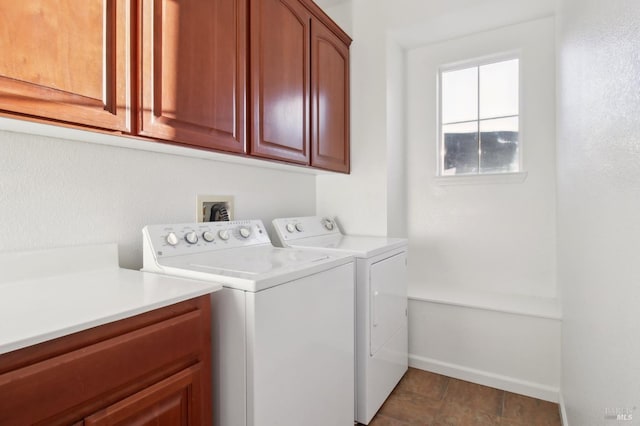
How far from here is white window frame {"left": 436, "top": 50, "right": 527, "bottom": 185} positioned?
7.61ft

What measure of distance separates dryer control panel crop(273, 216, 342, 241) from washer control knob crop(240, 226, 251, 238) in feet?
0.74

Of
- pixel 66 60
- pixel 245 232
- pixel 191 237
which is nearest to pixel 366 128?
pixel 245 232

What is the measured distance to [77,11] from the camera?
3.16 ft

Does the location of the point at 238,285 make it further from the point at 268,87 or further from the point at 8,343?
the point at 268,87

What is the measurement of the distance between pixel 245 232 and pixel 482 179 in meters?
1.76

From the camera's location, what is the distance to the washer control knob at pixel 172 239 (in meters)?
1.39

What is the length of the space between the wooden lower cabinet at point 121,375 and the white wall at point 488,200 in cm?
197

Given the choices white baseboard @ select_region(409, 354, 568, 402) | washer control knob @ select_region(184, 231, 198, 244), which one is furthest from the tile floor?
washer control knob @ select_region(184, 231, 198, 244)

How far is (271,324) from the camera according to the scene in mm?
1104

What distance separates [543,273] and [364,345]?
1442 mm

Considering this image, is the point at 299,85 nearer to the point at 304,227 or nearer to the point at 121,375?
the point at 304,227

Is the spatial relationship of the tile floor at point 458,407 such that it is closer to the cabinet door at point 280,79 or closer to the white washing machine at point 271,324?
the white washing machine at point 271,324

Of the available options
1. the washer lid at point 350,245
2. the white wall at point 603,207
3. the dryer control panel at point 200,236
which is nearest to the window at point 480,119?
the white wall at point 603,207

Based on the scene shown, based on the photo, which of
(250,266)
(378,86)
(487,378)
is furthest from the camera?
(378,86)
